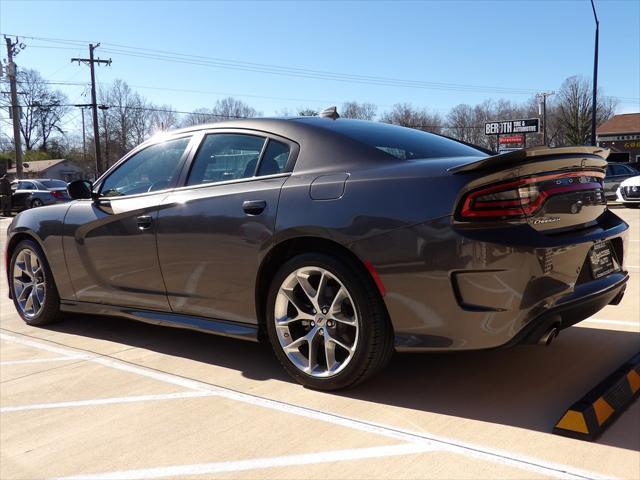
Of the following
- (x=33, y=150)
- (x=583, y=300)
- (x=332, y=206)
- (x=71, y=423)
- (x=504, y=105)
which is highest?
(x=504, y=105)

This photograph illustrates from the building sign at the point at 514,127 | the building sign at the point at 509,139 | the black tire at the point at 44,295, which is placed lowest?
the black tire at the point at 44,295

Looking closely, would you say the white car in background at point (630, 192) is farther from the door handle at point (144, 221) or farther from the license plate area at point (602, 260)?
the door handle at point (144, 221)

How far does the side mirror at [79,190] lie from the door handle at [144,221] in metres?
0.79

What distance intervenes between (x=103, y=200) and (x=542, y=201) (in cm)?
310

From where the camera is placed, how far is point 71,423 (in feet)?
9.95

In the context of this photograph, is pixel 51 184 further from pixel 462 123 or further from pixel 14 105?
pixel 462 123

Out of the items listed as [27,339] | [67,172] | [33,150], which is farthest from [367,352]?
[33,150]

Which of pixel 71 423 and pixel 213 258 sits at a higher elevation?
pixel 213 258

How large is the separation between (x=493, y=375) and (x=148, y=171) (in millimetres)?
2714

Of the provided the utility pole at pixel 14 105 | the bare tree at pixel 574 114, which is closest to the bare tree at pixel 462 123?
the bare tree at pixel 574 114

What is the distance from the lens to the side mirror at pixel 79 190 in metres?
4.55

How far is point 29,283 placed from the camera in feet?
16.8

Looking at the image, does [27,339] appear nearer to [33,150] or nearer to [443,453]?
[443,453]

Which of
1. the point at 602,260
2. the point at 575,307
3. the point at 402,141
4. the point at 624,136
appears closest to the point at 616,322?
the point at 602,260
